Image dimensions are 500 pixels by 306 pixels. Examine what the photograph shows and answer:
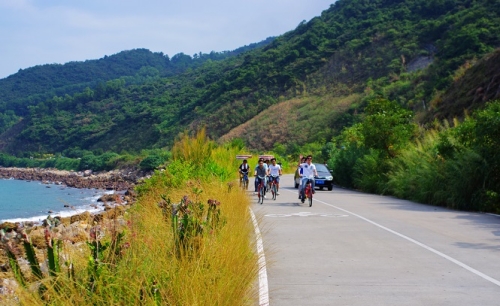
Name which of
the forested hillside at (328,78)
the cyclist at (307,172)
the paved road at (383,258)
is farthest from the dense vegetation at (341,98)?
the paved road at (383,258)

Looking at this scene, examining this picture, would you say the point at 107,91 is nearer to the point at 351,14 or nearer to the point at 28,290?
the point at 351,14

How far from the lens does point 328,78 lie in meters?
102

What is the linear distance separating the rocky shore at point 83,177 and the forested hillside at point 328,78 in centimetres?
1278

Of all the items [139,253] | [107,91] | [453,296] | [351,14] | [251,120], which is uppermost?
[351,14]

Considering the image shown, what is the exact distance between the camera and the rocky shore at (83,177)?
8222cm

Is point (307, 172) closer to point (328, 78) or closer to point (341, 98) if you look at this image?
point (341, 98)

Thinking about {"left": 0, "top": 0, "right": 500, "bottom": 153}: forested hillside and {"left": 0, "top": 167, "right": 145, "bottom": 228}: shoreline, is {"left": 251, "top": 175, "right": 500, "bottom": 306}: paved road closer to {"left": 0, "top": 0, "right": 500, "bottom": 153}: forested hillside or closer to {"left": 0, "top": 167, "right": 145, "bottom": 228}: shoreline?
{"left": 0, "top": 0, "right": 500, "bottom": 153}: forested hillside

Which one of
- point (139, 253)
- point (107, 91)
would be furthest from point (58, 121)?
point (139, 253)

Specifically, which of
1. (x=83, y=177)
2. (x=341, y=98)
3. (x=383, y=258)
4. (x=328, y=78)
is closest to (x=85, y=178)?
(x=83, y=177)

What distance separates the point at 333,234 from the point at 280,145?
223ft

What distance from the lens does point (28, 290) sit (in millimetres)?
5594

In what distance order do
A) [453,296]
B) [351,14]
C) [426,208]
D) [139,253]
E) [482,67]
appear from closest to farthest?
[139,253], [453,296], [426,208], [482,67], [351,14]

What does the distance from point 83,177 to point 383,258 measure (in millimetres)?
95569

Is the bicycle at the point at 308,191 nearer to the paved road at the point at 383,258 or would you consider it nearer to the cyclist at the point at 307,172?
the cyclist at the point at 307,172
